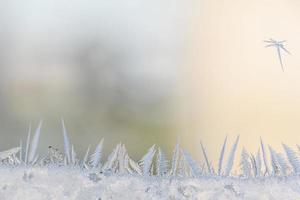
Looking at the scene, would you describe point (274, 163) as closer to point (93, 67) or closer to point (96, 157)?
point (96, 157)

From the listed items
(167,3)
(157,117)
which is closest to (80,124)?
(157,117)

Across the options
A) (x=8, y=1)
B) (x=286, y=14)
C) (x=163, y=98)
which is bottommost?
(x=163, y=98)

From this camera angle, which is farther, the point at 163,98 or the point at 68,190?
the point at 163,98

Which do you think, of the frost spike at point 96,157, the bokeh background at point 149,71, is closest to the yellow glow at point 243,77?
the bokeh background at point 149,71

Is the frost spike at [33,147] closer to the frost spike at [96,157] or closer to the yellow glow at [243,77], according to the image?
the frost spike at [96,157]

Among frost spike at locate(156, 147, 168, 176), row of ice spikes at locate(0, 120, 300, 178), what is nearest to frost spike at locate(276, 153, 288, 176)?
row of ice spikes at locate(0, 120, 300, 178)

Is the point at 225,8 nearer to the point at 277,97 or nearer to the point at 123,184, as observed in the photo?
the point at 277,97

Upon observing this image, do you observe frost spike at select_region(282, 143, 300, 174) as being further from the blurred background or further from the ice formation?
the blurred background
